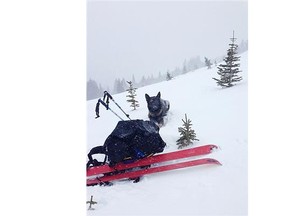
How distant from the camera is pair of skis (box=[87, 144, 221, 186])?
425 cm

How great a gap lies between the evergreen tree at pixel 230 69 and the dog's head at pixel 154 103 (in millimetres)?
747

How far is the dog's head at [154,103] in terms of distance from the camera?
177 inches

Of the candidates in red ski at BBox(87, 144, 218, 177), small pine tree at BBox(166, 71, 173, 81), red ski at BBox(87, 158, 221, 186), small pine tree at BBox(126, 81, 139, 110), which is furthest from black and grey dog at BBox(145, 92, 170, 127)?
red ski at BBox(87, 158, 221, 186)

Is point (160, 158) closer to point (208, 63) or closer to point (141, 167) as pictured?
point (141, 167)

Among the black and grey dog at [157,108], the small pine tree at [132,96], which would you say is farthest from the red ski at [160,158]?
the small pine tree at [132,96]

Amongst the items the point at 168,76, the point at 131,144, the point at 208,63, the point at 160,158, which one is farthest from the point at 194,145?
the point at 208,63

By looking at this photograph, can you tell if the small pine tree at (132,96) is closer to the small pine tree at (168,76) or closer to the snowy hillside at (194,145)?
the snowy hillside at (194,145)

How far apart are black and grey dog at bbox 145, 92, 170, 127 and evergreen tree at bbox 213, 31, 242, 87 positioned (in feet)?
2.32

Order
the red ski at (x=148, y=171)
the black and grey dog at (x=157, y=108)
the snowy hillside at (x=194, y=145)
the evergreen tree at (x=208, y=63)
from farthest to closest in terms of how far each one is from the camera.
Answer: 1. the evergreen tree at (x=208, y=63)
2. the black and grey dog at (x=157, y=108)
3. the red ski at (x=148, y=171)
4. the snowy hillside at (x=194, y=145)

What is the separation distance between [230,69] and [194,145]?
3.25 ft
